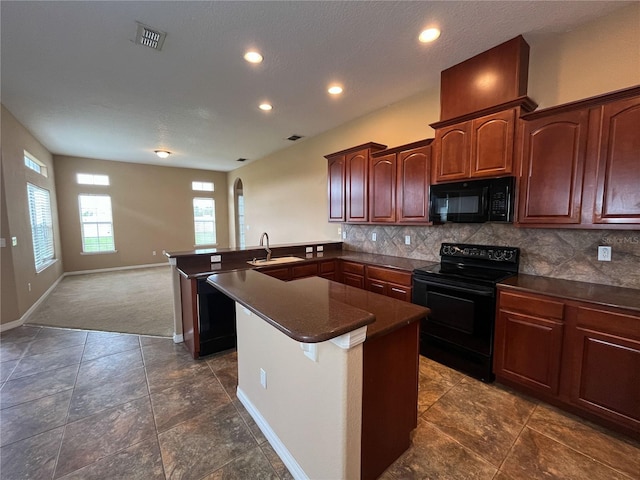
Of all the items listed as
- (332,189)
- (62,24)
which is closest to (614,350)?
(332,189)

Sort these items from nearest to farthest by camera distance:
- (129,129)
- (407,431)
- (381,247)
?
1. (407,431)
2. (381,247)
3. (129,129)

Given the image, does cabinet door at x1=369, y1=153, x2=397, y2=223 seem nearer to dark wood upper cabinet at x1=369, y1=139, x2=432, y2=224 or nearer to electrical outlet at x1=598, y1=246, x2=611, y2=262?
dark wood upper cabinet at x1=369, y1=139, x2=432, y2=224

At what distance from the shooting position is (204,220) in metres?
8.77

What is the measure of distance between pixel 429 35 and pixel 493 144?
3.49ft

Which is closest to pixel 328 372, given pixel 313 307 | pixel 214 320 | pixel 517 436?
pixel 313 307

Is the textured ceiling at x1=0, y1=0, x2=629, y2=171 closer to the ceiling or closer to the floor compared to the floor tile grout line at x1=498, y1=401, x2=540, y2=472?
closer to the ceiling

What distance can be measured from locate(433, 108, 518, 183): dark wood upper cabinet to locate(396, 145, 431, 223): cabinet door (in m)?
0.17

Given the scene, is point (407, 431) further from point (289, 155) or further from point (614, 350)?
point (289, 155)

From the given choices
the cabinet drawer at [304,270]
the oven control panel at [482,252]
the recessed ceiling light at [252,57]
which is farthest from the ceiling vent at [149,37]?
the oven control panel at [482,252]

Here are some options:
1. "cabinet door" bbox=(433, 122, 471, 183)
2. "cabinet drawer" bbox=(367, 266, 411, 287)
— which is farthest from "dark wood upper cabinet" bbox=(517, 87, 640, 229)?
"cabinet drawer" bbox=(367, 266, 411, 287)

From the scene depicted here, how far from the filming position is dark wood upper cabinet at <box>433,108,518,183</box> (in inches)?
92.7

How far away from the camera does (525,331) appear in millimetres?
2145

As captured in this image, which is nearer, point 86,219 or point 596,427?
point 596,427

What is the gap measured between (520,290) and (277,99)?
3335 mm
